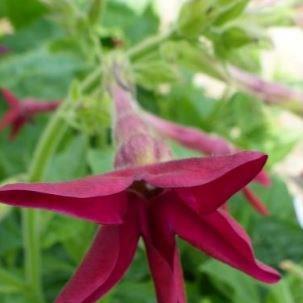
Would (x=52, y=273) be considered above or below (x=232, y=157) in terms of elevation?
above

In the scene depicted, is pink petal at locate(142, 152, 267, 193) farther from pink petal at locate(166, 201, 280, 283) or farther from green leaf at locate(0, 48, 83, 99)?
green leaf at locate(0, 48, 83, 99)

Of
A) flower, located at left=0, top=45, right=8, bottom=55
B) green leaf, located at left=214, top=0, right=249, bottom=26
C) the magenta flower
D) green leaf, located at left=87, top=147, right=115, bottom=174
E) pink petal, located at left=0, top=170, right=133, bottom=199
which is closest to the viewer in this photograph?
pink petal, located at left=0, top=170, right=133, bottom=199

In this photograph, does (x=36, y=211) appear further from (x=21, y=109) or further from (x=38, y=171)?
(x=21, y=109)

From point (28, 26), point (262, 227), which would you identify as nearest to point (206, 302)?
point (262, 227)

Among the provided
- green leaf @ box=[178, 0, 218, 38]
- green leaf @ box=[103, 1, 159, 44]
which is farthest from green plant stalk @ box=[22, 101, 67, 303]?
green leaf @ box=[103, 1, 159, 44]

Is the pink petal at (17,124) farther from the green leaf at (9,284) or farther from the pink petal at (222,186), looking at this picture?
the pink petal at (222,186)

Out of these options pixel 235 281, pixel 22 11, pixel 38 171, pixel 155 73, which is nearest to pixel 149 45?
pixel 155 73

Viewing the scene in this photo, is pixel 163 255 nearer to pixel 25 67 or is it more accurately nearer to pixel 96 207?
pixel 96 207

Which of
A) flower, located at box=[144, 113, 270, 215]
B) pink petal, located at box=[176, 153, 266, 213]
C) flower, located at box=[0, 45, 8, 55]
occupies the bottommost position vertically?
pink petal, located at box=[176, 153, 266, 213]
